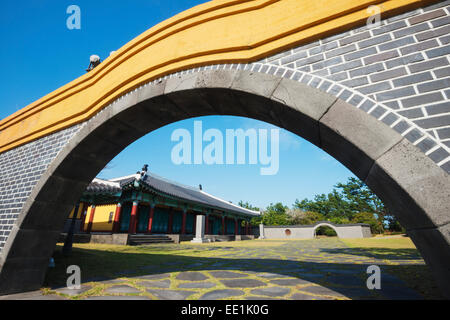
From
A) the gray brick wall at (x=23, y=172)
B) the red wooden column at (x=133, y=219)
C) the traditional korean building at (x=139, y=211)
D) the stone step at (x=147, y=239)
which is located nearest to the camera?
the gray brick wall at (x=23, y=172)

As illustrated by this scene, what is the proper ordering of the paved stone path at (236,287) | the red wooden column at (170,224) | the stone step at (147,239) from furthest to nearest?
the red wooden column at (170,224)
the stone step at (147,239)
the paved stone path at (236,287)

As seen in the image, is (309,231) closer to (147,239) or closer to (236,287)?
(147,239)

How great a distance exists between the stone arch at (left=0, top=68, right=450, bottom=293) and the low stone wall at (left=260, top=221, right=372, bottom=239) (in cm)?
2858

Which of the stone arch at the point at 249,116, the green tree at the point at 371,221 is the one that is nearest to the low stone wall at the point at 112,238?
the stone arch at the point at 249,116

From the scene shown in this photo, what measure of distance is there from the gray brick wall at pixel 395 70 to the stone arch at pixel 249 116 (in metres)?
0.13

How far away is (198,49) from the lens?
2775 mm

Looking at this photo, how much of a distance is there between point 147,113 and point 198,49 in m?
1.12

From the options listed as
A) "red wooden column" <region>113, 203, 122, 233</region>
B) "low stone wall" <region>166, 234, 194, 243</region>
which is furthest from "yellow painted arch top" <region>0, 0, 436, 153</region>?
"low stone wall" <region>166, 234, 194, 243</region>

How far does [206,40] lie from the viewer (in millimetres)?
2797

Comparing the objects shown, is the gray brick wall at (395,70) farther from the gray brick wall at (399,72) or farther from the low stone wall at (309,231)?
the low stone wall at (309,231)

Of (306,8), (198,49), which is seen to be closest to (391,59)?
(306,8)

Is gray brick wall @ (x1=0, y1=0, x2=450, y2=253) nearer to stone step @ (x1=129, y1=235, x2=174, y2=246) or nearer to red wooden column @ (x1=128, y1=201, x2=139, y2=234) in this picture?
stone step @ (x1=129, y1=235, x2=174, y2=246)

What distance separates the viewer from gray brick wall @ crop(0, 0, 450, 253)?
60.4 inches

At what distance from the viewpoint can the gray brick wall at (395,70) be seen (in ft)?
5.04
